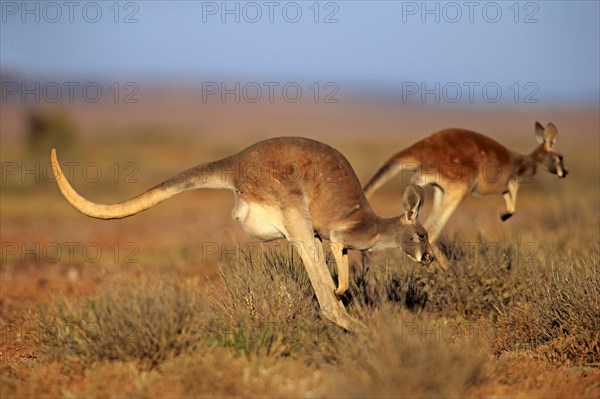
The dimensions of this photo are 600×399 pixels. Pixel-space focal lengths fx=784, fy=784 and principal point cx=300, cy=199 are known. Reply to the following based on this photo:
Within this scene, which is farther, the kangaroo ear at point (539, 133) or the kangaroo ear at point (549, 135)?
the kangaroo ear at point (539, 133)

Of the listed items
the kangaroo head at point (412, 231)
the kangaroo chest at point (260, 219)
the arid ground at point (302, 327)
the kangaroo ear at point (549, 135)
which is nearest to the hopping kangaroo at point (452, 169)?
the arid ground at point (302, 327)

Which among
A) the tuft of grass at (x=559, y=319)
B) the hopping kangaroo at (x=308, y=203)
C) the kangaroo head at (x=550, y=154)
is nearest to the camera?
the hopping kangaroo at (x=308, y=203)

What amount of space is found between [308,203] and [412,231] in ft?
3.17

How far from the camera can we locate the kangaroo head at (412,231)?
6934 mm

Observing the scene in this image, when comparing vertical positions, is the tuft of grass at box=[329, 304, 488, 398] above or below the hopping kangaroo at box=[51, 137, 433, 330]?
below

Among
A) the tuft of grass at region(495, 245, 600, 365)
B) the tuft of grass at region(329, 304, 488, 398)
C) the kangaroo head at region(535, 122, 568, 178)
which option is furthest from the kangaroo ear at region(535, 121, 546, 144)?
the tuft of grass at region(329, 304, 488, 398)

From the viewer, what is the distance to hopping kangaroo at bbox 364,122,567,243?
373 inches

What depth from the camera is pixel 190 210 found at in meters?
22.9

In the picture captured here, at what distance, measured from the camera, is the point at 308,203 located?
6957 millimetres

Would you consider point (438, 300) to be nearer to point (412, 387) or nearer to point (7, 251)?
point (412, 387)

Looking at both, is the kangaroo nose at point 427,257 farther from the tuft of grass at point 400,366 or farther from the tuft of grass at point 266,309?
the tuft of grass at point 400,366

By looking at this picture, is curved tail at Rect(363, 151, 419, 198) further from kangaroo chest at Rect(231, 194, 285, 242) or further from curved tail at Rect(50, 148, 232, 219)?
curved tail at Rect(50, 148, 232, 219)

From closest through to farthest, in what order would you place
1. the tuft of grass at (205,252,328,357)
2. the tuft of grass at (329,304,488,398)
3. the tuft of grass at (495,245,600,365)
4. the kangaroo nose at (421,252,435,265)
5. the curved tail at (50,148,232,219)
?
1. the tuft of grass at (329,304,488,398)
2. the tuft of grass at (205,252,328,357)
3. the curved tail at (50,148,232,219)
4. the tuft of grass at (495,245,600,365)
5. the kangaroo nose at (421,252,435,265)

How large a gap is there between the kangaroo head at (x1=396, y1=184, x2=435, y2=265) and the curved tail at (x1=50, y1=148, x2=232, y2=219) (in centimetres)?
158
